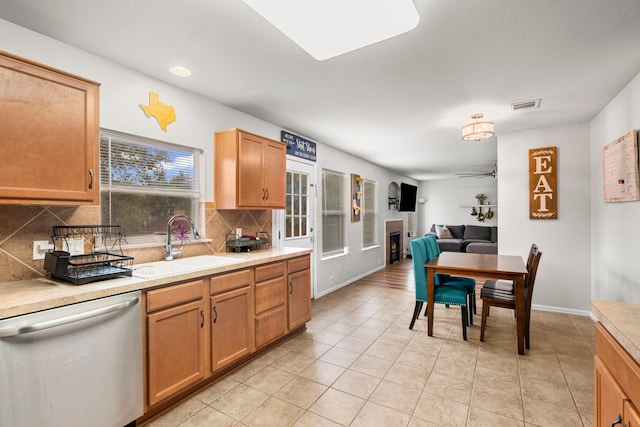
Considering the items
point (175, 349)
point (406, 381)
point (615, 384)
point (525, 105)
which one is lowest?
point (406, 381)

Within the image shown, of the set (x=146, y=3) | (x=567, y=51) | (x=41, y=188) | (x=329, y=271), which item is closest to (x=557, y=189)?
(x=567, y=51)

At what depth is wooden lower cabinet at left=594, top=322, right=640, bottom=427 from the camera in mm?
1032

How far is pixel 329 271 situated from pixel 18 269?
12.4 feet

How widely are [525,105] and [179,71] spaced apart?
329cm

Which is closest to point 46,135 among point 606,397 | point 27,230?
point 27,230

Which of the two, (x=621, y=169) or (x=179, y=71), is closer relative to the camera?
(x=179, y=71)

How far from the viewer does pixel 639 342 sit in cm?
104

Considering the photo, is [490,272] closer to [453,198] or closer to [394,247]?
[394,247]

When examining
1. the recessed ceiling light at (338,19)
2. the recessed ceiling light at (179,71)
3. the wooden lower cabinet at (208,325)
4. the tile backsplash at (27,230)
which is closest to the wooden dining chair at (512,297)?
the wooden lower cabinet at (208,325)

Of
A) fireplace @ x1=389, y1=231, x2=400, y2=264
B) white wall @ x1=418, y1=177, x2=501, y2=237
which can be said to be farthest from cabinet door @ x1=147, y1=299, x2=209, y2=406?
white wall @ x1=418, y1=177, x2=501, y2=237

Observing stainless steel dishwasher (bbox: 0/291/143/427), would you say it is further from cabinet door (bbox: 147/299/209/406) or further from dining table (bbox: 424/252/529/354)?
dining table (bbox: 424/252/529/354)

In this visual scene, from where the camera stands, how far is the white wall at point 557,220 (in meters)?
3.84

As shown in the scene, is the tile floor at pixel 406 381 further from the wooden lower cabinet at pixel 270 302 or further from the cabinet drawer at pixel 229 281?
the cabinet drawer at pixel 229 281

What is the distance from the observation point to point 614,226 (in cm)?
306
